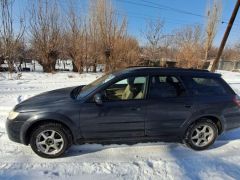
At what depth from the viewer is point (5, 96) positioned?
7.55 meters

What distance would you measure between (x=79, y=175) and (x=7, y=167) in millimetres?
1178

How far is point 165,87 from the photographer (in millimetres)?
3660

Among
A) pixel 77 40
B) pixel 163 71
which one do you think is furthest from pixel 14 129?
pixel 77 40

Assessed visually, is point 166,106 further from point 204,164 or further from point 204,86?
point 204,164

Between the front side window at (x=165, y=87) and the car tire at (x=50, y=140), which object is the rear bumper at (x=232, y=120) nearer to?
the front side window at (x=165, y=87)

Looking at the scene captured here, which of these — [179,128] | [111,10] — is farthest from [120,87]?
[111,10]

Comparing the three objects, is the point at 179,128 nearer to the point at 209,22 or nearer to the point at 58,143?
the point at 58,143

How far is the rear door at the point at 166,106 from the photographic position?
11.6 feet

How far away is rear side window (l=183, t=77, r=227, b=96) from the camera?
12.3 feet

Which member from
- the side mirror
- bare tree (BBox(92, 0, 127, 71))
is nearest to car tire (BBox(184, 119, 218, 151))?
the side mirror

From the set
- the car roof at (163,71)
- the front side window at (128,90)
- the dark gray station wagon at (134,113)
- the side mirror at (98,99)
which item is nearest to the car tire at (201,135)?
the dark gray station wagon at (134,113)

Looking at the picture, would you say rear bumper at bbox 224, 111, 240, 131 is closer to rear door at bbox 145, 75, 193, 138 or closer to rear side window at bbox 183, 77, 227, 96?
rear side window at bbox 183, 77, 227, 96

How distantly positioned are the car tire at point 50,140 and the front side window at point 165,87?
165 cm

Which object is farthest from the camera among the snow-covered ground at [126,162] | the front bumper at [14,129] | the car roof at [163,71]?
the car roof at [163,71]
